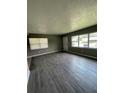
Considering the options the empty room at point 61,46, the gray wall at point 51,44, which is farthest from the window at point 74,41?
the gray wall at point 51,44

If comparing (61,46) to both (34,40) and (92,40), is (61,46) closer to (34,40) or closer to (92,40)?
(34,40)

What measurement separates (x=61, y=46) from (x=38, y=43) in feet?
14.3

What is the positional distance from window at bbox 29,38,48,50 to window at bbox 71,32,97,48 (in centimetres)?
330

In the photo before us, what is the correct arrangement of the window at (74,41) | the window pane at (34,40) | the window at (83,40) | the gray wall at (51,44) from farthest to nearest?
the window at (74,41) < the gray wall at (51,44) < the window pane at (34,40) < the window at (83,40)

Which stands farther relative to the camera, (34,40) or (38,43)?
(38,43)

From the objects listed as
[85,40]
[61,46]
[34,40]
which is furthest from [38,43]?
[85,40]

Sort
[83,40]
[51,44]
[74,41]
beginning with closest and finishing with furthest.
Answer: [83,40] < [74,41] < [51,44]

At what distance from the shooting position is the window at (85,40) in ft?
23.0

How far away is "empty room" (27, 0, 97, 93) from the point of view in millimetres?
2773

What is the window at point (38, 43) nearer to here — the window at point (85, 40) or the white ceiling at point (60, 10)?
the window at point (85, 40)

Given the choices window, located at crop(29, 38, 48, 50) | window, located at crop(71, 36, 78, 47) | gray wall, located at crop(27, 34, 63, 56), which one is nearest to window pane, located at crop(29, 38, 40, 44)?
window, located at crop(29, 38, 48, 50)

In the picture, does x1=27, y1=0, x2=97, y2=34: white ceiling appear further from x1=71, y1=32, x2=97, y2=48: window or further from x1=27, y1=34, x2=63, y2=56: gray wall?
x1=27, y1=34, x2=63, y2=56: gray wall

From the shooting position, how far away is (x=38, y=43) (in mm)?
9797
